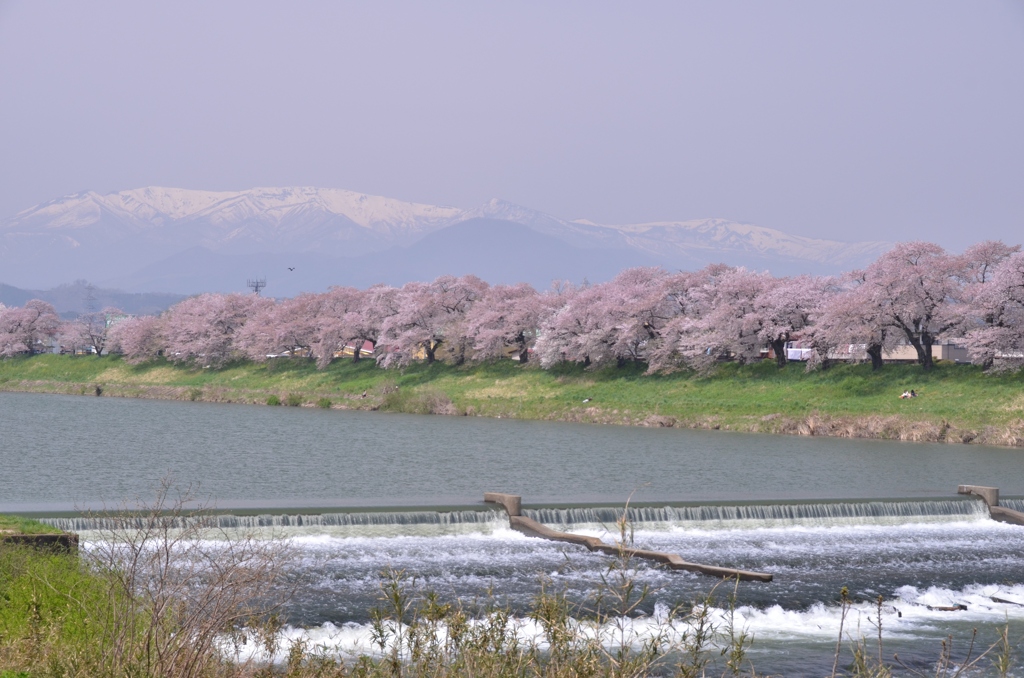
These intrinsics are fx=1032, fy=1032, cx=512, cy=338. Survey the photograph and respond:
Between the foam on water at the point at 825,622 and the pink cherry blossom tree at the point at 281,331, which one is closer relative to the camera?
the foam on water at the point at 825,622

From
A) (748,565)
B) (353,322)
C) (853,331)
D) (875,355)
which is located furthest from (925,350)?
(353,322)

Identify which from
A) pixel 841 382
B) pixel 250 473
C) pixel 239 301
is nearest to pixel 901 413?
pixel 841 382

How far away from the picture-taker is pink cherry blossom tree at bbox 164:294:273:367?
94562 millimetres

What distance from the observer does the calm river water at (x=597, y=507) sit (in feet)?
62.0

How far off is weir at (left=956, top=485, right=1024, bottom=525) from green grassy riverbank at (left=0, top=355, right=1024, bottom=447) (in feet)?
61.9

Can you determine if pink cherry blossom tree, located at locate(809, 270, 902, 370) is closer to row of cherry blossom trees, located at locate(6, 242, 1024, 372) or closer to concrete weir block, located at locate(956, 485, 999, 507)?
row of cherry blossom trees, located at locate(6, 242, 1024, 372)

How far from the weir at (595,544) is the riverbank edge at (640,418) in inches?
1180

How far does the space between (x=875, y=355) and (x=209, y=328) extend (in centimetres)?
6033

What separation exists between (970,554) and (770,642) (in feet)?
34.6

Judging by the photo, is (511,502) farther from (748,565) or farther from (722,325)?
(722,325)

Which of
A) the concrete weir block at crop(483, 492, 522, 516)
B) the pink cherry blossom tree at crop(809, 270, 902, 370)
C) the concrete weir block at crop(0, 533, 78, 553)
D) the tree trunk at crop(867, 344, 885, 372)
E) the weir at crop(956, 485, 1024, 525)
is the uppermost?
the pink cherry blossom tree at crop(809, 270, 902, 370)

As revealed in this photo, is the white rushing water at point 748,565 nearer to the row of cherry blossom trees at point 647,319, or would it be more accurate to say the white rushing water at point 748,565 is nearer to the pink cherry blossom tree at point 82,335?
the row of cherry blossom trees at point 647,319

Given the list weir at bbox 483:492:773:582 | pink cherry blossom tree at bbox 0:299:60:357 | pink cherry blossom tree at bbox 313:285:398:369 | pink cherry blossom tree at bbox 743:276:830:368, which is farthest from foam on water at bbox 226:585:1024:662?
pink cherry blossom tree at bbox 0:299:60:357

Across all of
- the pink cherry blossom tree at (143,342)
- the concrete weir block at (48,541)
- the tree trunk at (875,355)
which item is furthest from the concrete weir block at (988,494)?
the pink cherry blossom tree at (143,342)
